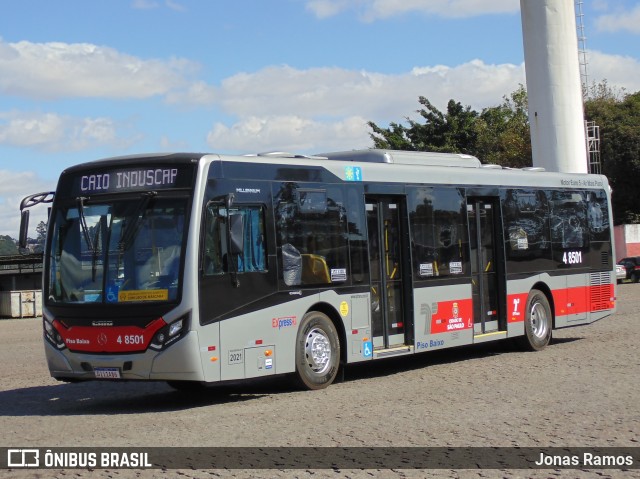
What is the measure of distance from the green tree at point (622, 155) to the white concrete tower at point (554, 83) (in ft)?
61.0

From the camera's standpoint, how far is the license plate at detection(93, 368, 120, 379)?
1270 cm

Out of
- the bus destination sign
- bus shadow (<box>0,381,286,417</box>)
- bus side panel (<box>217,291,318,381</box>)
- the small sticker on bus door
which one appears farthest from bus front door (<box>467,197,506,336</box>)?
the bus destination sign

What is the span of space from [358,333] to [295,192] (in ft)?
7.55

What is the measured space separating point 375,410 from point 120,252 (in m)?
3.71

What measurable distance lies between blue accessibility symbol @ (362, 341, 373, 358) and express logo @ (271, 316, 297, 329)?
165cm

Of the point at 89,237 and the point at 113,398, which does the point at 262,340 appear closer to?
the point at 89,237

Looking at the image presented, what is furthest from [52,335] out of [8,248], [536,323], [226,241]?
[8,248]

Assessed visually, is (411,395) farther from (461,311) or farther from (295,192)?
(461,311)

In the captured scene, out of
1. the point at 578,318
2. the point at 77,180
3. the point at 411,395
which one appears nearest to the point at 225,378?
the point at 411,395

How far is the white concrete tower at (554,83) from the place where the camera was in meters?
41.8

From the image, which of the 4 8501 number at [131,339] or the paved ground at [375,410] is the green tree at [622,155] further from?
the 4 8501 number at [131,339]

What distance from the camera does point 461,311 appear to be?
57.1 feet

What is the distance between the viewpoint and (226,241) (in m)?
13.0

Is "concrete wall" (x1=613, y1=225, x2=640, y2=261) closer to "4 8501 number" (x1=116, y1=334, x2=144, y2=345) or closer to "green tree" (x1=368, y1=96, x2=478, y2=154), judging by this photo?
"green tree" (x1=368, y1=96, x2=478, y2=154)
